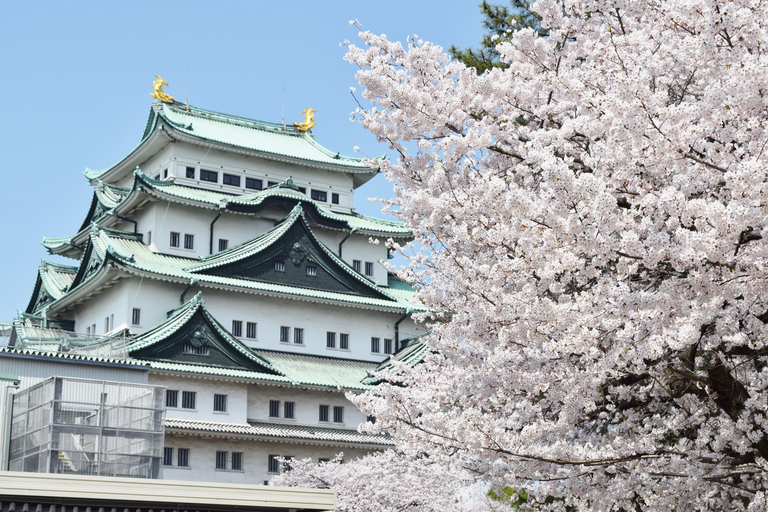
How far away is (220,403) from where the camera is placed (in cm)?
3938

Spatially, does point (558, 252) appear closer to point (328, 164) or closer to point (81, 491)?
point (81, 491)

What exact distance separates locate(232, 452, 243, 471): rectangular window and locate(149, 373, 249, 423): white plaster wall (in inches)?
53.7

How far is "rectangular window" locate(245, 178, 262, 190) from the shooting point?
47812mm

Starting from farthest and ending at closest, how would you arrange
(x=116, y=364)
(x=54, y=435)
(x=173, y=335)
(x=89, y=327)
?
1. (x=89, y=327)
2. (x=173, y=335)
3. (x=116, y=364)
4. (x=54, y=435)

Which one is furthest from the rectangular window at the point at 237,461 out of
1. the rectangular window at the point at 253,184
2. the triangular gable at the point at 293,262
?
the rectangular window at the point at 253,184

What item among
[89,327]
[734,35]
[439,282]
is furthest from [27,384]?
[89,327]

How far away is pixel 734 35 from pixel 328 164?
4166 centimetres

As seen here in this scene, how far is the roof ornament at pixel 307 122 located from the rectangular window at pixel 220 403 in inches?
731

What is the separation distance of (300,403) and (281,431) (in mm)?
2359

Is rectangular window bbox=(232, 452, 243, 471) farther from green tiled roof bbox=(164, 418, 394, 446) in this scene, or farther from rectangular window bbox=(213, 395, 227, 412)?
rectangular window bbox=(213, 395, 227, 412)

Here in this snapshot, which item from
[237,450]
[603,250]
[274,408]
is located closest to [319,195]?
[274,408]

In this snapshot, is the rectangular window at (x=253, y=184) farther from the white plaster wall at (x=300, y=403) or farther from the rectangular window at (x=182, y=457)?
the rectangular window at (x=182, y=457)

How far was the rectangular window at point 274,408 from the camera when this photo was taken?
135 feet

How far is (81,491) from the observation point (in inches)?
589
